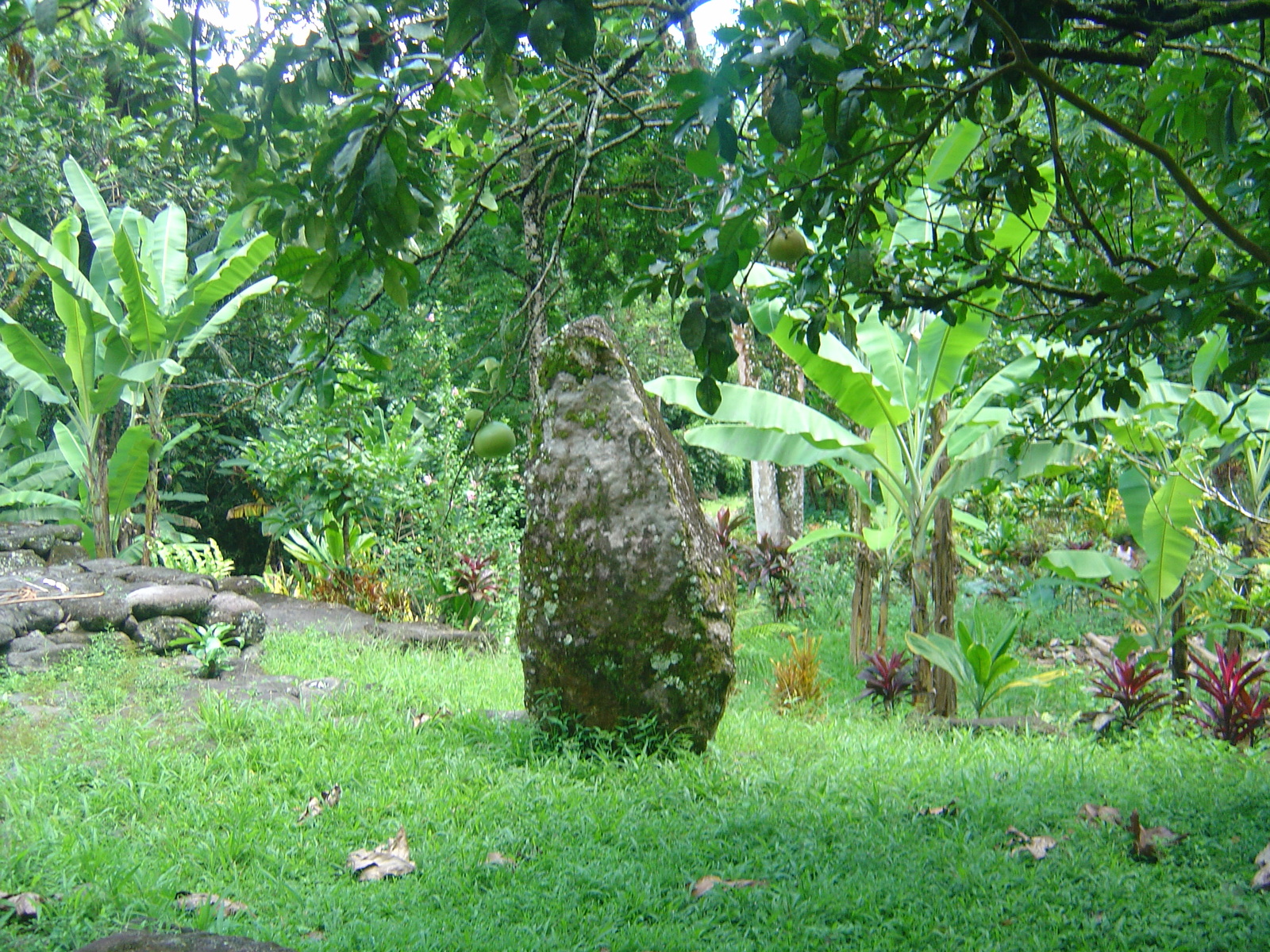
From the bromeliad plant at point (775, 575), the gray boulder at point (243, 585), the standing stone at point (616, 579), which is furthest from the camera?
the bromeliad plant at point (775, 575)

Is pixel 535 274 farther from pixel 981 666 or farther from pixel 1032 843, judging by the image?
pixel 981 666

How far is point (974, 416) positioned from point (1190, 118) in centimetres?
391

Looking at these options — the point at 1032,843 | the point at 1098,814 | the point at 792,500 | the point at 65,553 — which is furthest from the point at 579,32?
the point at 792,500

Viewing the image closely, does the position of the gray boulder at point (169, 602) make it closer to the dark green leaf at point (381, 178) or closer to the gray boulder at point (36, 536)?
the gray boulder at point (36, 536)

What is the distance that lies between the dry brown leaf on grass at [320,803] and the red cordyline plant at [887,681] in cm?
391

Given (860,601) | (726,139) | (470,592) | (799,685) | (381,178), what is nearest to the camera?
(726,139)

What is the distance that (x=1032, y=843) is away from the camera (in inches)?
131

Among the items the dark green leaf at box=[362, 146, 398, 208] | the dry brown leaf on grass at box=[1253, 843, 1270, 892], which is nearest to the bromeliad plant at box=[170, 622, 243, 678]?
the dark green leaf at box=[362, 146, 398, 208]

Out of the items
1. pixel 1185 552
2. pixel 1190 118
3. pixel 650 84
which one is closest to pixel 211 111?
pixel 1190 118

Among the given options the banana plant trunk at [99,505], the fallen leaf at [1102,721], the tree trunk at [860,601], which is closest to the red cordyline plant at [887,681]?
the tree trunk at [860,601]

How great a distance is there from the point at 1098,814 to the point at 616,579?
7.37 ft

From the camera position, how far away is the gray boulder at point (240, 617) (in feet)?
22.3

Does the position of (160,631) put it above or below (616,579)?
below

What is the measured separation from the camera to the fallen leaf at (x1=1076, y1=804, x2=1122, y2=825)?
11.4 feet
